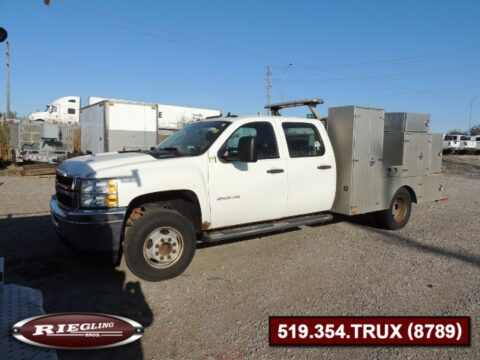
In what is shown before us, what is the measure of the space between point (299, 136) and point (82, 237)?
3.40 metres

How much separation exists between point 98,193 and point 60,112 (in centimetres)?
3384

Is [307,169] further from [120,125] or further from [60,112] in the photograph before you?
[60,112]

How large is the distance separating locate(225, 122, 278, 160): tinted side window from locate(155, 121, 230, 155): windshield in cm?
→ 23

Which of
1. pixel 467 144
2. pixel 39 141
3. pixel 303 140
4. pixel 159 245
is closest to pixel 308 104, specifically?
pixel 303 140

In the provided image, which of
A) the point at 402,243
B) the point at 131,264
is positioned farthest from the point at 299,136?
the point at 131,264

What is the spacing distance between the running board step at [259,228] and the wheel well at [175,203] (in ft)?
0.76

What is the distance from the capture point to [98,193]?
432 cm

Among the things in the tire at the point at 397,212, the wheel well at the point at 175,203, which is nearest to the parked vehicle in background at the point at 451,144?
the tire at the point at 397,212

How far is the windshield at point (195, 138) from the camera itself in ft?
17.3

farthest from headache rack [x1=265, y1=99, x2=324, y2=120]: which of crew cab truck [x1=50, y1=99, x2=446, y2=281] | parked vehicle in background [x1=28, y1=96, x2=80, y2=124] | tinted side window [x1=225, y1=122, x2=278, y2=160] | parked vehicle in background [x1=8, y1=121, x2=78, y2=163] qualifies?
parked vehicle in background [x1=28, y1=96, x2=80, y2=124]

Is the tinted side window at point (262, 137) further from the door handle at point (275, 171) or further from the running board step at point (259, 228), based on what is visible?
the running board step at point (259, 228)

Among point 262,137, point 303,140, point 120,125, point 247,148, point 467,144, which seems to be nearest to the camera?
point 247,148

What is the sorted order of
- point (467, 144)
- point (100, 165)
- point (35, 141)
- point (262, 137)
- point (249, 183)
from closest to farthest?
point (100, 165) < point (249, 183) < point (262, 137) < point (35, 141) < point (467, 144)

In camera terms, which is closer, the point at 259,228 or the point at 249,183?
the point at 249,183
